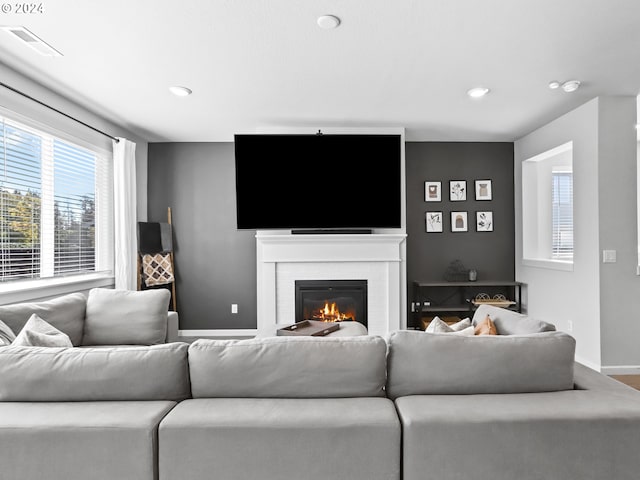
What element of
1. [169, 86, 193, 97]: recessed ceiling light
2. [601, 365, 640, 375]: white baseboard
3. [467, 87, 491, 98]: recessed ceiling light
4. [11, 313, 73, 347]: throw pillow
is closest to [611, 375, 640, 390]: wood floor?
[601, 365, 640, 375]: white baseboard

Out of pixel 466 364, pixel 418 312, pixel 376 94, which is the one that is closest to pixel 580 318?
pixel 418 312

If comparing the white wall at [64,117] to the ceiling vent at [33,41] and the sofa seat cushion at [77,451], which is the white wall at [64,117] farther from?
the sofa seat cushion at [77,451]

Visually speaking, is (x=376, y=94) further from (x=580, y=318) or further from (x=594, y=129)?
(x=580, y=318)

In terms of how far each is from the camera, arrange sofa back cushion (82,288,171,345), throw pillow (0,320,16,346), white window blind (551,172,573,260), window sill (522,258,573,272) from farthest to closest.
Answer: white window blind (551,172,573,260)
window sill (522,258,573,272)
sofa back cushion (82,288,171,345)
throw pillow (0,320,16,346)

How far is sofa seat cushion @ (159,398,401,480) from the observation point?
4.50 ft

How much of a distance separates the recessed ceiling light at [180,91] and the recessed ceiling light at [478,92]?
96.1 inches

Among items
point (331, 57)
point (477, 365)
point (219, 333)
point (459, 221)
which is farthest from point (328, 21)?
point (219, 333)

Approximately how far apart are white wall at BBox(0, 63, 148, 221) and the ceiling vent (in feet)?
1.75

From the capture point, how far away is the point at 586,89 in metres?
3.58

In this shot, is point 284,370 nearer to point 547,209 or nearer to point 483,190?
point 483,190

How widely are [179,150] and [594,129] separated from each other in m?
4.62

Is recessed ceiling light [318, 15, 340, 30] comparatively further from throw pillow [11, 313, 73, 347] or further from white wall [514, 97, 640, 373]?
white wall [514, 97, 640, 373]

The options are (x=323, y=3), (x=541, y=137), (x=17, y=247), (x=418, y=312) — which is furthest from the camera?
(x=418, y=312)

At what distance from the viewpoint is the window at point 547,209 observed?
16.7ft
